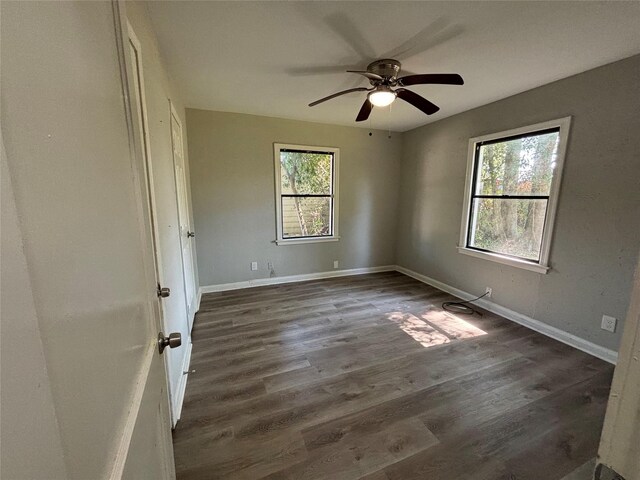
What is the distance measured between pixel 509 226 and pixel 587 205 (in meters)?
0.71

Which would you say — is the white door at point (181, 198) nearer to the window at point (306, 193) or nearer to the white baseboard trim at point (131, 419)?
the window at point (306, 193)

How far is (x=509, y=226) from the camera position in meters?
2.98

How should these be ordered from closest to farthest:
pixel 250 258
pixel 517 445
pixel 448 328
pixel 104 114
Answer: pixel 104 114
pixel 517 445
pixel 448 328
pixel 250 258

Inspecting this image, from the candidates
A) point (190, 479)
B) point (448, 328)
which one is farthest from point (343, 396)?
point (448, 328)

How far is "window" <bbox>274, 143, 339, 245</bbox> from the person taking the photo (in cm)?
390

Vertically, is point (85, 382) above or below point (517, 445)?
above

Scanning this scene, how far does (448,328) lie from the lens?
2.77m

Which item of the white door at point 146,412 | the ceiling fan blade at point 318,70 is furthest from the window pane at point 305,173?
the white door at point 146,412

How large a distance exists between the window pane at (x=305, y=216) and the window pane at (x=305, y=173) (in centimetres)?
13

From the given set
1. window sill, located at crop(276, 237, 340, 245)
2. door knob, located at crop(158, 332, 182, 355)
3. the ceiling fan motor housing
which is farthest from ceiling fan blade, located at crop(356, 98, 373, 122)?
door knob, located at crop(158, 332, 182, 355)

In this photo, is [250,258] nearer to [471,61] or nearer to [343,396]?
[343,396]

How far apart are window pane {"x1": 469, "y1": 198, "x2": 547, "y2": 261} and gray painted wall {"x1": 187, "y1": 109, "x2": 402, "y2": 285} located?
1570 mm

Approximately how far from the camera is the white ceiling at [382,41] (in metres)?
1.58

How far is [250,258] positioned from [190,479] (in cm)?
277
